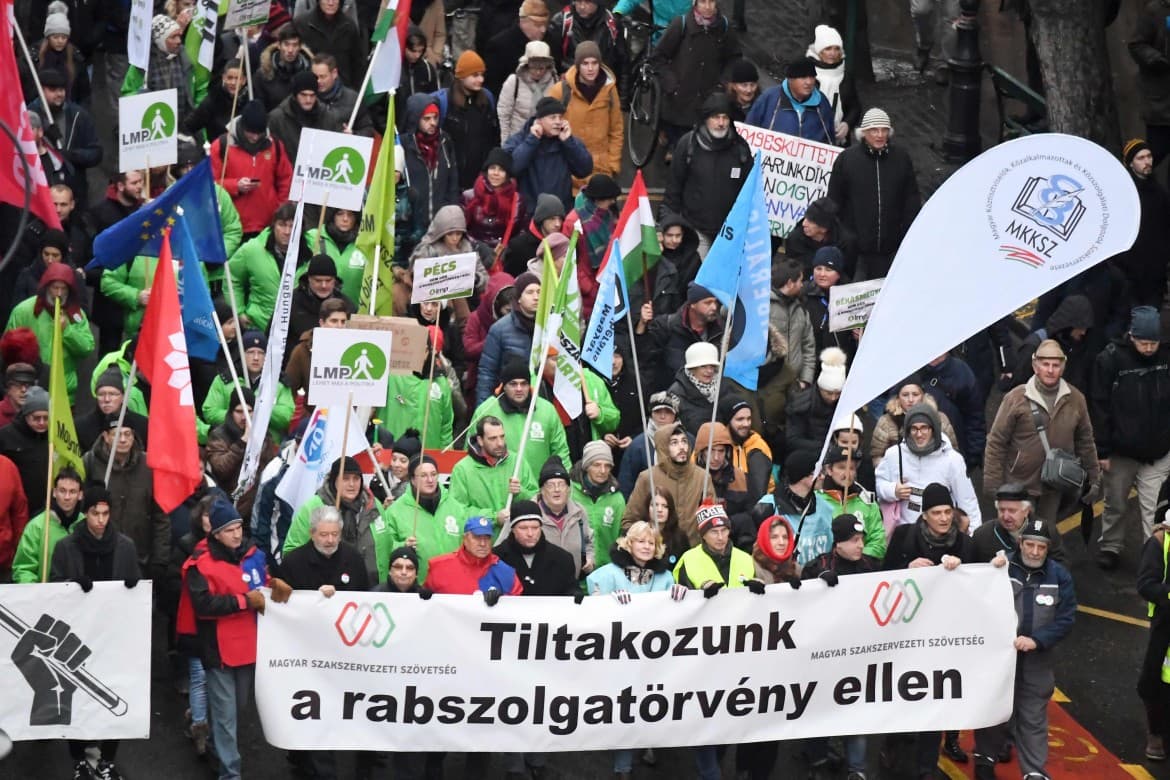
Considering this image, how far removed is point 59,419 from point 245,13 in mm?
6566

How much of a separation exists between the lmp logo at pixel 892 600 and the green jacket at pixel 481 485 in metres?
2.39

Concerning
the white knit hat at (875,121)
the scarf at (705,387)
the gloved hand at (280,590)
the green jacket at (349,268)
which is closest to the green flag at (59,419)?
the gloved hand at (280,590)

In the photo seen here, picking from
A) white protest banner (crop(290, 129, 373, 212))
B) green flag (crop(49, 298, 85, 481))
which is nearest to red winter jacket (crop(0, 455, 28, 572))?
green flag (crop(49, 298, 85, 481))

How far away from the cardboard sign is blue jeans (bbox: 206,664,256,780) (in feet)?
8.96

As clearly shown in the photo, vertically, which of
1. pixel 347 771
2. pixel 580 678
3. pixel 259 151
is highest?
pixel 259 151

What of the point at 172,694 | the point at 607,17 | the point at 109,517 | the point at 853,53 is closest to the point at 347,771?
the point at 172,694

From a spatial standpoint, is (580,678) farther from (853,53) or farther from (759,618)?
(853,53)

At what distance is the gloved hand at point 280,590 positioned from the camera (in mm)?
13055

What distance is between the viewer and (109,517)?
43.8ft

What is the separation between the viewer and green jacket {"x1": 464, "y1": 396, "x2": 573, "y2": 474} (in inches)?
594

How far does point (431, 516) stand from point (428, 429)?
1844mm

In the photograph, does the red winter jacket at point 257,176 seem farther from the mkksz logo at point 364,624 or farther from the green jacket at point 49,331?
the mkksz logo at point 364,624

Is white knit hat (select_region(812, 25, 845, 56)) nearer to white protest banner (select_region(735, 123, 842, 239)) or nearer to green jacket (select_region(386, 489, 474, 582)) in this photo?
white protest banner (select_region(735, 123, 842, 239))

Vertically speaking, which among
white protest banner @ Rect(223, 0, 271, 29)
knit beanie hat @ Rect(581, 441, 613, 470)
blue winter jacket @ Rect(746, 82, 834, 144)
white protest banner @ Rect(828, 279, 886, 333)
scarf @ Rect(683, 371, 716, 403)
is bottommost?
knit beanie hat @ Rect(581, 441, 613, 470)
